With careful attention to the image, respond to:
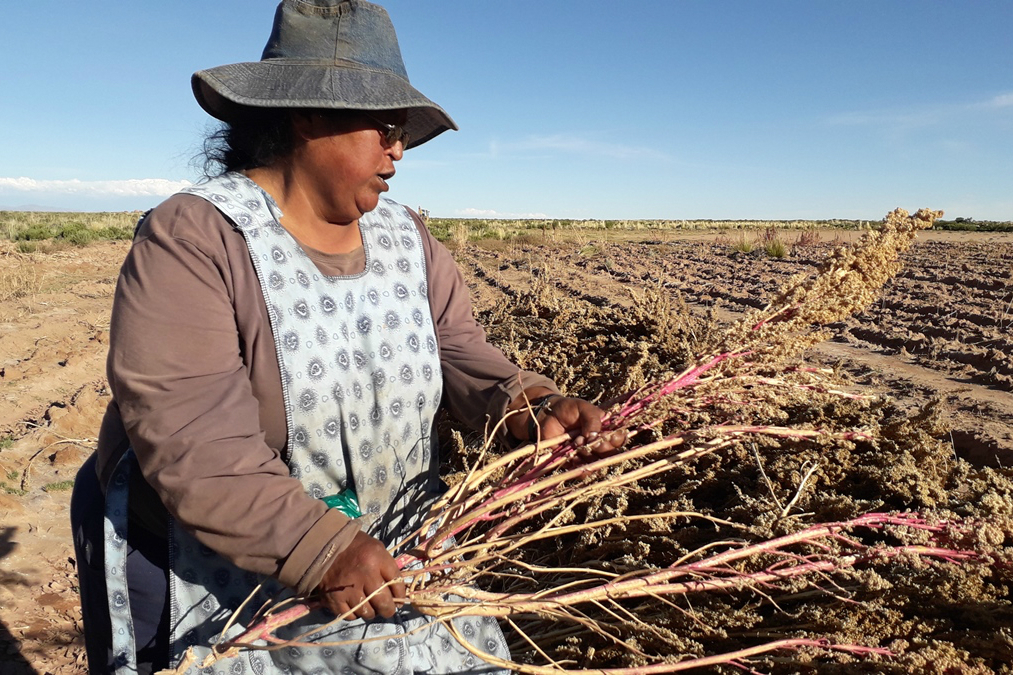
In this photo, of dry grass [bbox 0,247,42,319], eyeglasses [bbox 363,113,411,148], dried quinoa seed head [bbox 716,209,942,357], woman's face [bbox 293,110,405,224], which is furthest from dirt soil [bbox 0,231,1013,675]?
eyeglasses [bbox 363,113,411,148]

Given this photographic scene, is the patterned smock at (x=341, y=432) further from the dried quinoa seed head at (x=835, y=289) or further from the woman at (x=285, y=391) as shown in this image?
the dried quinoa seed head at (x=835, y=289)

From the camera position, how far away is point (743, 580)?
1.39 m

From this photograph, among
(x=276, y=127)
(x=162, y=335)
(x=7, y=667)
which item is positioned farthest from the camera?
(x=7, y=667)

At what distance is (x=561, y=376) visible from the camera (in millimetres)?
2686

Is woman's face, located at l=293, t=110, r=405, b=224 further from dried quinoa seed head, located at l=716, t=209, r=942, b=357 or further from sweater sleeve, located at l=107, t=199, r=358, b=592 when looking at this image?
dried quinoa seed head, located at l=716, t=209, r=942, b=357

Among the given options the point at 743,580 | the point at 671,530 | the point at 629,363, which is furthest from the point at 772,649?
the point at 629,363

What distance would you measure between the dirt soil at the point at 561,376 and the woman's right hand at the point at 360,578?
103cm

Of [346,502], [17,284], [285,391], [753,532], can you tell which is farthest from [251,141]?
[17,284]

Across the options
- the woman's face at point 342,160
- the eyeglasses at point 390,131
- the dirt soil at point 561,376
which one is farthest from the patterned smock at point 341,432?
the dirt soil at point 561,376

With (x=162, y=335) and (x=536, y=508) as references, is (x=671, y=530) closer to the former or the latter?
(x=536, y=508)

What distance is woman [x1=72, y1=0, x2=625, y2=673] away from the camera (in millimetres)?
1153

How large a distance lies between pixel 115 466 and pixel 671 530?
4.25ft

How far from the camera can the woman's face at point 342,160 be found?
145cm

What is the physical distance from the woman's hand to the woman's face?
0.58 m
